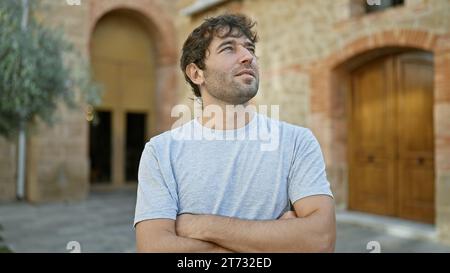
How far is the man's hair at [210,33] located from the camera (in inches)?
75.2

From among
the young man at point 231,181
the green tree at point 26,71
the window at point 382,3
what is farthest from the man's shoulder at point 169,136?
the window at point 382,3

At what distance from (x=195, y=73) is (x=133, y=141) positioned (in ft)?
35.4

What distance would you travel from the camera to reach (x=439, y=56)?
5.95 metres

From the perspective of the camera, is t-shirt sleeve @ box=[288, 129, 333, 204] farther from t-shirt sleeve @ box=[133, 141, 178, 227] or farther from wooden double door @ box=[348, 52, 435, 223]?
wooden double door @ box=[348, 52, 435, 223]

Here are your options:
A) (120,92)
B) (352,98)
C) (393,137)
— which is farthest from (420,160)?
(120,92)

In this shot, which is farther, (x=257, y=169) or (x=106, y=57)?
(x=106, y=57)

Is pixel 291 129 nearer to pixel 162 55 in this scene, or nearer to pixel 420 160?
pixel 420 160

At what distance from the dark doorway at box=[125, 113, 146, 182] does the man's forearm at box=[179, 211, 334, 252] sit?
10985 mm

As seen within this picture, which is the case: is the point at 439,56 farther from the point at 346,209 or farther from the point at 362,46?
the point at 346,209

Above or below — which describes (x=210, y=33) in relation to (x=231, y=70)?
above

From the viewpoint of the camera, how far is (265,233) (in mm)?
1677

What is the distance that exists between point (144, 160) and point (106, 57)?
10.6 meters

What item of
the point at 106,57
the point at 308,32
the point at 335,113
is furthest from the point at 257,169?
the point at 106,57

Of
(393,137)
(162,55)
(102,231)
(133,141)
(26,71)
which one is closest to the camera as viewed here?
(26,71)
